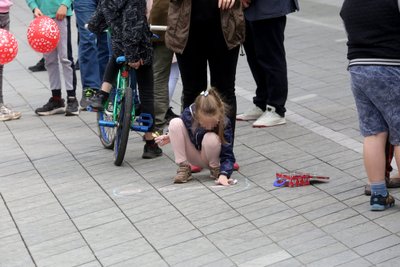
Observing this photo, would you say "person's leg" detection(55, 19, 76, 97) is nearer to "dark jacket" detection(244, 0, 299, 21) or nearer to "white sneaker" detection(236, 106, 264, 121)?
"white sneaker" detection(236, 106, 264, 121)

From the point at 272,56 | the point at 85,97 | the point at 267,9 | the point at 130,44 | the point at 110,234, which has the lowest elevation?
the point at 85,97

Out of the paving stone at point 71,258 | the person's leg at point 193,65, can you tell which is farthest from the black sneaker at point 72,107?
the paving stone at point 71,258

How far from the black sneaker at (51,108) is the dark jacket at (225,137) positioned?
3.02m

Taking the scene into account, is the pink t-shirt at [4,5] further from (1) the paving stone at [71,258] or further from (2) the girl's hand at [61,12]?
(1) the paving stone at [71,258]

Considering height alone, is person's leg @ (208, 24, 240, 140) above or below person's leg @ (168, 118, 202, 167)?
above

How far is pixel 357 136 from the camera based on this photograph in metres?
7.91

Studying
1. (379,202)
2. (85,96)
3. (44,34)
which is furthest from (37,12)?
(379,202)

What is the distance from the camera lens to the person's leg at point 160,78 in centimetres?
836

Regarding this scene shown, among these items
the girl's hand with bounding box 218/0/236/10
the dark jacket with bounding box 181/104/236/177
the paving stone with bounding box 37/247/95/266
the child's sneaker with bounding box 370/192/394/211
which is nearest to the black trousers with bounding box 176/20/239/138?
the girl's hand with bounding box 218/0/236/10

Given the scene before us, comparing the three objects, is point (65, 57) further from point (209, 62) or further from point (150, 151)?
point (209, 62)

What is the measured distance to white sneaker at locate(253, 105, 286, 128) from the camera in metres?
8.42

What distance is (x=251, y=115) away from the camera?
28.7ft

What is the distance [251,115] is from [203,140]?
2.02 metres

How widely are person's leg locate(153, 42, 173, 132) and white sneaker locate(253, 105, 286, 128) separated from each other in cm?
85
